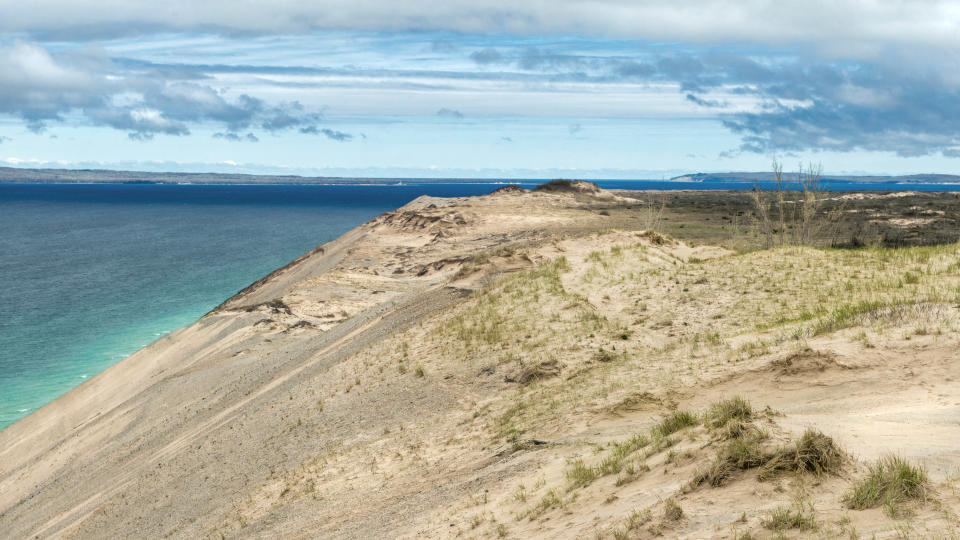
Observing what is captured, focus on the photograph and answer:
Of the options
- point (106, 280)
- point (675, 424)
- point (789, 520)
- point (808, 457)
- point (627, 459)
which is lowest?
point (106, 280)

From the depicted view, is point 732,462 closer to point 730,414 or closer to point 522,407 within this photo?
point 730,414

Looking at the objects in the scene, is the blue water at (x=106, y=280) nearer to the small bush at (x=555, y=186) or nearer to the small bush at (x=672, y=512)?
the small bush at (x=555, y=186)

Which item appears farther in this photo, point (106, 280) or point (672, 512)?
point (106, 280)

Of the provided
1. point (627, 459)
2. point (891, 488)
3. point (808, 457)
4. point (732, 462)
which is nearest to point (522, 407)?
point (627, 459)

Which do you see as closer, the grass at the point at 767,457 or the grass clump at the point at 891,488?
the grass clump at the point at 891,488

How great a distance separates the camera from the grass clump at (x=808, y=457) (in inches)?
312

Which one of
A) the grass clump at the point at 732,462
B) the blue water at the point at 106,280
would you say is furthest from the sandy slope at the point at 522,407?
the blue water at the point at 106,280

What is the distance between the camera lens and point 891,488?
7.10 m

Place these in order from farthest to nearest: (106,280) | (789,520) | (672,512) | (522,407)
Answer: (106,280), (522,407), (672,512), (789,520)

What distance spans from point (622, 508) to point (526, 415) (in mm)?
6245

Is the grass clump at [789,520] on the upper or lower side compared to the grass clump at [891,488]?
lower

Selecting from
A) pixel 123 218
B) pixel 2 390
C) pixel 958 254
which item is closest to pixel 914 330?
pixel 958 254

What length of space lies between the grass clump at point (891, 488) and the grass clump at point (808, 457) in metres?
0.44

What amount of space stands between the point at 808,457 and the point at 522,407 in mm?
7765
